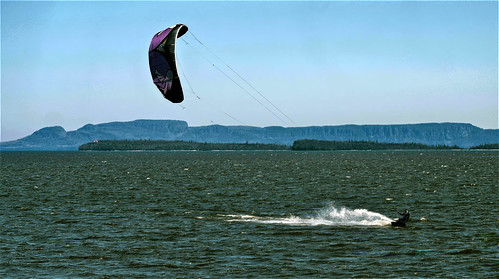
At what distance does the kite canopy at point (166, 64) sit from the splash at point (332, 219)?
11.8 m

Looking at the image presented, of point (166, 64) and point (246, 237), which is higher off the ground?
point (166, 64)

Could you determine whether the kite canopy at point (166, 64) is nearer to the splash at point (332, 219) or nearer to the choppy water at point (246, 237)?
the choppy water at point (246, 237)

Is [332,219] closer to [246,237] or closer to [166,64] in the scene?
[246,237]

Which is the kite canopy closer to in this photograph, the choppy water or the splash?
the choppy water

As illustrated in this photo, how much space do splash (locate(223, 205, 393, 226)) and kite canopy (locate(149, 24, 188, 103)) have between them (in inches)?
464

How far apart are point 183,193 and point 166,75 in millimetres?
32677

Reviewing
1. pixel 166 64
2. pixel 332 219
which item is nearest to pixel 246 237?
pixel 332 219

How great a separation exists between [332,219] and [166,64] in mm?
17705

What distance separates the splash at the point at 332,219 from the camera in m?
44.1

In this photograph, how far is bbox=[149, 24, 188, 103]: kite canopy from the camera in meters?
40.0

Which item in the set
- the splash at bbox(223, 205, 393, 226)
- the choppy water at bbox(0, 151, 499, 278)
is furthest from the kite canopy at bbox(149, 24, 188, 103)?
the splash at bbox(223, 205, 393, 226)

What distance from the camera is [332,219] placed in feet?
152

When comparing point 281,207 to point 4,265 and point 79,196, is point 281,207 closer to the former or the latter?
point 79,196

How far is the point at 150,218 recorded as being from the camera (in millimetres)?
47406
